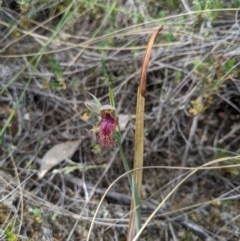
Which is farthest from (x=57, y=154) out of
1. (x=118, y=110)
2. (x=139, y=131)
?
(x=139, y=131)

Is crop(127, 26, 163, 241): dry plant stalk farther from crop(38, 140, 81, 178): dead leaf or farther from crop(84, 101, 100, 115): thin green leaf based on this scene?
crop(38, 140, 81, 178): dead leaf

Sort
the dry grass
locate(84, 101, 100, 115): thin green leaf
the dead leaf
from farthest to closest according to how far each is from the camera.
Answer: the dead leaf < the dry grass < locate(84, 101, 100, 115): thin green leaf

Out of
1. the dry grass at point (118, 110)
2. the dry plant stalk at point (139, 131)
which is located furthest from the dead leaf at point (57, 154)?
the dry plant stalk at point (139, 131)

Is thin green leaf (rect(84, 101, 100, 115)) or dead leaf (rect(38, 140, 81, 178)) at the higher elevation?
thin green leaf (rect(84, 101, 100, 115))

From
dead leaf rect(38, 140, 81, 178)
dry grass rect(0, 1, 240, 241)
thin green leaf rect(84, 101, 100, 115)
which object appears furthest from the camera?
dead leaf rect(38, 140, 81, 178)

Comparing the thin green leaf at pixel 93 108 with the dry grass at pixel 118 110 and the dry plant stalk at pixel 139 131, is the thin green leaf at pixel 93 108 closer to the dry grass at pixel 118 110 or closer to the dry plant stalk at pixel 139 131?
the dry plant stalk at pixel 139 131

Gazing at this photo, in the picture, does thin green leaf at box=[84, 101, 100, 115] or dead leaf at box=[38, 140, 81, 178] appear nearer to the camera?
thin green leaf at box=[84, 101, 100, 115]

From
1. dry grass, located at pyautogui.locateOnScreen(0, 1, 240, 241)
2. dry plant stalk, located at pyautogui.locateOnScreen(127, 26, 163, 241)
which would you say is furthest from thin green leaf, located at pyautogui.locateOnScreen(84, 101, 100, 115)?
dry grass, located at pyautogui.locateOnScreen(0, 1, 240, 241)

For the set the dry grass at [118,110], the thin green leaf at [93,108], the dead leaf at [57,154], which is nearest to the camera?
the thin green leaf at [93,108]
